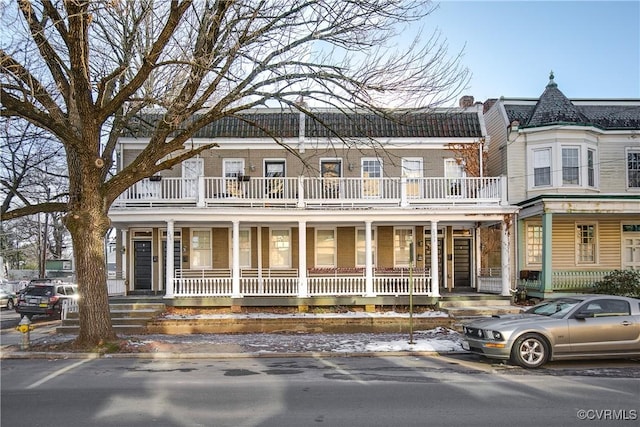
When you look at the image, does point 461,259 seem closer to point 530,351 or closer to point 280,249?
point 280,249

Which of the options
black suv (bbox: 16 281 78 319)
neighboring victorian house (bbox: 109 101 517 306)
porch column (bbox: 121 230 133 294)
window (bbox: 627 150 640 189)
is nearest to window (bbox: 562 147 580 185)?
window (bbox: 627 150 640 189)

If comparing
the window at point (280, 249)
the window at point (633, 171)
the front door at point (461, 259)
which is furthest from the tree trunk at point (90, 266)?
the window at point (633, 171)

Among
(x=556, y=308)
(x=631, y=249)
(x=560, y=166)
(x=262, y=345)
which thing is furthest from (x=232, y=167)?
(x=631, y=249)

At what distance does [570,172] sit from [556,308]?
38.4 ft

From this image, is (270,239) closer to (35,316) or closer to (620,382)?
A: (35,316)

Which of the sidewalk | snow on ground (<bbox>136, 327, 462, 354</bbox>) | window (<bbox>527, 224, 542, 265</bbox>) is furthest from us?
window (<bbox>527, 224, 542, 265</bbox>)

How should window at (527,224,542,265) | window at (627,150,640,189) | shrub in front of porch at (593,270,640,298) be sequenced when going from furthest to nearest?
window at (627,150,640,189) → window at (527,224,542,265) → shrub in front of porch at (593,270,640,298)

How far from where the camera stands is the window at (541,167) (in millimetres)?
21797

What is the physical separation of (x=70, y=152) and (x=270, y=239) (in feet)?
32.2

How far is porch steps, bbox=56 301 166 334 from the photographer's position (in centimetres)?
1650

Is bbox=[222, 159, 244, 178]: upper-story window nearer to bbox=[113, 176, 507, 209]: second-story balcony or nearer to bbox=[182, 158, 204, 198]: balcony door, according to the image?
bbox=[182, 158, 204, 198]: balcony door

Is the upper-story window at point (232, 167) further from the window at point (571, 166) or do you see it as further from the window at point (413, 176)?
the window at point (571, 166)

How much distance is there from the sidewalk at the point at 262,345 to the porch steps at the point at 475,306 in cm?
170

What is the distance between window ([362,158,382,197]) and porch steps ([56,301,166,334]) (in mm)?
8180
